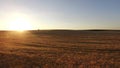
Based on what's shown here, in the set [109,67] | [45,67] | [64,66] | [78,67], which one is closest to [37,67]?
[45,67]

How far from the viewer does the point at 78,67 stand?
14.3 metres

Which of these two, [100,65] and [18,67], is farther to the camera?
[100,65]

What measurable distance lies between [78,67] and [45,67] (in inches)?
86.9

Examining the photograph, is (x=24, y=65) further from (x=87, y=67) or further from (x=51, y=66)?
(x=87, y=67)

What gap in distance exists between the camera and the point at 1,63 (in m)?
15.1

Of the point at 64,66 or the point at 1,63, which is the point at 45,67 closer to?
the point at 64,66

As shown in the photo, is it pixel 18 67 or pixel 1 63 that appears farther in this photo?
pixel 1 63

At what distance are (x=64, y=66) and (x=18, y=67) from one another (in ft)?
10.1

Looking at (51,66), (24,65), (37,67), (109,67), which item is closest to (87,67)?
(109,67)

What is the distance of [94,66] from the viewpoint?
1464 cm

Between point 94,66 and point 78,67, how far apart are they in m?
1.19

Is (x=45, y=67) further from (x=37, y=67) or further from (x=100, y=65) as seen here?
(x=100, y=65)

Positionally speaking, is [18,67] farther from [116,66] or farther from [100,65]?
[116,66]

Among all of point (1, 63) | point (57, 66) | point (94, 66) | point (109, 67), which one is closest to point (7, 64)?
point (1, 63)
